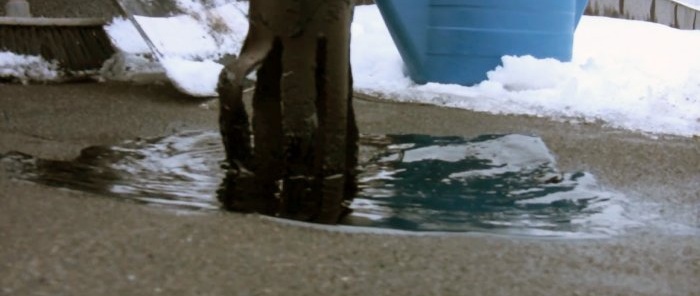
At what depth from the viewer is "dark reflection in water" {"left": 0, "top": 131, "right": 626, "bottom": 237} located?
2.64 metres

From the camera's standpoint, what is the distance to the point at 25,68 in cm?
510

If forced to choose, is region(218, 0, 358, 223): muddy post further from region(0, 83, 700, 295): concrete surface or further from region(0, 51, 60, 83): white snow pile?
region(0, 51, 60, 83): white snow pile

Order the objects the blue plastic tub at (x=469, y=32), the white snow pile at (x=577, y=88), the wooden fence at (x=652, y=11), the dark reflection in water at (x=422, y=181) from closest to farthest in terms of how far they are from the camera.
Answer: the dark reflection in water at (x=422, y=181) → the white snow pile at (x=577, y=88) → the blue plastic tub at (x=469, y=32) → the wooden fence at (x=652, y=11)

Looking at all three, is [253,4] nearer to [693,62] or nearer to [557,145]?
[557,145]

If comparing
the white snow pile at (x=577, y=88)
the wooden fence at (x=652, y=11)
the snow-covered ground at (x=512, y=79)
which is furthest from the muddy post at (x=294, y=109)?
the wooden fence at (x=652, y=11)

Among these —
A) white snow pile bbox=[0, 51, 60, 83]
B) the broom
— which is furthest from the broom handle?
white snow pile bbox=[0, 51, 60, 83]

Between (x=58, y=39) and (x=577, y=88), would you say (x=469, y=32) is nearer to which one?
(x=577, y=88)

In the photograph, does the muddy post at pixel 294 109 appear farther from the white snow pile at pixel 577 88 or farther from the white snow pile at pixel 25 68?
the white snow pile at pixel 25 68

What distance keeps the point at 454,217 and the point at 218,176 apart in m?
0.91

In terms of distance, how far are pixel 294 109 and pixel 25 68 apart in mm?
3013

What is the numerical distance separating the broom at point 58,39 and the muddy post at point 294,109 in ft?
9.34

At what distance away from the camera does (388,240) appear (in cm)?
227

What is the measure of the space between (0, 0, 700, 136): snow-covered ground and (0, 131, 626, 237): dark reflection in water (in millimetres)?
1197

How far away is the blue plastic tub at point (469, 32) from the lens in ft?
18.8
